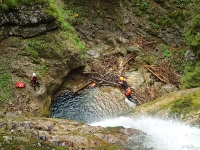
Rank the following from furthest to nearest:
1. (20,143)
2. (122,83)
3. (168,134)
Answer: (122,83) < (168,134) < (20,143)

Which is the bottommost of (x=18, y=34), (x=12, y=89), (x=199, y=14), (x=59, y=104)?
(x=59, y=104)

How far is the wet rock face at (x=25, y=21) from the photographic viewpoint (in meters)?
18.4

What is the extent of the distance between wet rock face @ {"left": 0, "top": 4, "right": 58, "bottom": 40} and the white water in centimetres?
934

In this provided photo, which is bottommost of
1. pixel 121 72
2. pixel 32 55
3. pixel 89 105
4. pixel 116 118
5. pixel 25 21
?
pixel 89 105

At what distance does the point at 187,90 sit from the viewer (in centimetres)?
1571

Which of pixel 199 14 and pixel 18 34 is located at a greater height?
pixel 199 14

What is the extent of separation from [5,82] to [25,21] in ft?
A: 14.9

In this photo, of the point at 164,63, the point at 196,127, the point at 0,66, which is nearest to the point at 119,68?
the point at 164,63

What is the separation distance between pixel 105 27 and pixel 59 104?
9693 millimetres

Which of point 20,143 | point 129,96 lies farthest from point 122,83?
point 20,143

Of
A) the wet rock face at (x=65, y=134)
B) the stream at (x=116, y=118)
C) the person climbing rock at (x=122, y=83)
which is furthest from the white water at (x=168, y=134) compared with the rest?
the person climbing rock at (x=122, y=83)

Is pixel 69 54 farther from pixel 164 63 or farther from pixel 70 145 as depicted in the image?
pixel 70 145

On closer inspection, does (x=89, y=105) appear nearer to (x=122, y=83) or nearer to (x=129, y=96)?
(x=129, y=96)

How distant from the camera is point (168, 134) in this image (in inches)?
525
